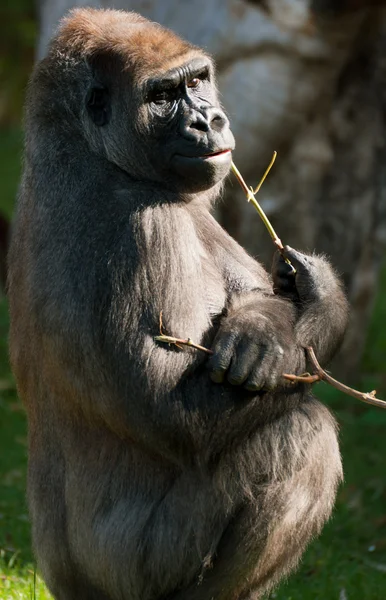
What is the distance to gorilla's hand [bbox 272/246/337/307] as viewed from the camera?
4.21 m

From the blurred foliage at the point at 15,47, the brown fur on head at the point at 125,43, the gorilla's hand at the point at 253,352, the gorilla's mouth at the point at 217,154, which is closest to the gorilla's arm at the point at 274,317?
the gorilla's hand at the point at 253,352

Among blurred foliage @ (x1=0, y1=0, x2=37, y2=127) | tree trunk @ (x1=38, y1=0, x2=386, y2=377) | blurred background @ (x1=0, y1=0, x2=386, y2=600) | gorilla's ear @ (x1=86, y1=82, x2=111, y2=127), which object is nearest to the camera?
gorilla's ear @ (x1=86, y1=82, x2=111, y2=127)

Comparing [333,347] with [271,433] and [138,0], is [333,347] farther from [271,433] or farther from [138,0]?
[138,0]

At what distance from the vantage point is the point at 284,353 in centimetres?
384

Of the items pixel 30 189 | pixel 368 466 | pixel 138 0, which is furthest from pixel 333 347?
pixel 138 0

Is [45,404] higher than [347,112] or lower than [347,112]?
lower

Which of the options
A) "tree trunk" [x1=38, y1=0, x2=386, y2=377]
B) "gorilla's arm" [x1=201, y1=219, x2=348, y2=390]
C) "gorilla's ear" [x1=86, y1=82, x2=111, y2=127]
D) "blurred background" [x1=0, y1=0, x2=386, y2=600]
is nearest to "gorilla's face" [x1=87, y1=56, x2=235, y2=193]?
"gorilla's ear" [x1=86, y1=82, x2=111, y2=127]

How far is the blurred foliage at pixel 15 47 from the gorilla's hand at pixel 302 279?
1380cm

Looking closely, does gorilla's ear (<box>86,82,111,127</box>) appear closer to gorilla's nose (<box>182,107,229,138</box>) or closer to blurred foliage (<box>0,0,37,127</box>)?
gorilla's nose (<box>182,107,229,138</box>)

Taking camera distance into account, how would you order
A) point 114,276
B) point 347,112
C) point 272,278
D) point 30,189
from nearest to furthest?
point 114,276, point 30,189, point 272,278, point 347,112

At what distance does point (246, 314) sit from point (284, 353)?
21cm

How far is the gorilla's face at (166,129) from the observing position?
13.5 feet

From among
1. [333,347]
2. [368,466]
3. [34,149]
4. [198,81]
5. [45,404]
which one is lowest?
[368,466]

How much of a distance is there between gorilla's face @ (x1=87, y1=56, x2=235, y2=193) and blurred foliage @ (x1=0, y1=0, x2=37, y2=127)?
13.6m
